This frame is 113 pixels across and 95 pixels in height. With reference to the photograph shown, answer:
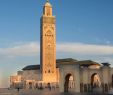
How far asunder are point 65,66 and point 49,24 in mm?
77946

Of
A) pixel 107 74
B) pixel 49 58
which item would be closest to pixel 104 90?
pixel 107 74

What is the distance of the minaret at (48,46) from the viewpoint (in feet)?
505

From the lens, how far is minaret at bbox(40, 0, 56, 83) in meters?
154

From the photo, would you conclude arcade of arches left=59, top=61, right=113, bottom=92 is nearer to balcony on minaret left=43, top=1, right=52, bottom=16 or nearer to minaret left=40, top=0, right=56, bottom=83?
minaret left=40, top=0, right=56, bottom=83

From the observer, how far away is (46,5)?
160 m

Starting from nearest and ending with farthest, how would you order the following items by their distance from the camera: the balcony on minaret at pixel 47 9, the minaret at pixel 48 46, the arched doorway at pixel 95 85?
the arched doorway at pixel 95 85
the minaret at pixel 48 46
the balcony on minaret at pixel 47 9

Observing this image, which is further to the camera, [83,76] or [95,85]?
[95,85]

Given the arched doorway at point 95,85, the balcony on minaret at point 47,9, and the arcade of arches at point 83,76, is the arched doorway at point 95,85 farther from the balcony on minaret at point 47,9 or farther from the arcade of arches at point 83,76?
the balcony on minaret at point 47,9

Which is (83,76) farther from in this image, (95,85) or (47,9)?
(47,9)

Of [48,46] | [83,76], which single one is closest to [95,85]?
[48,46]

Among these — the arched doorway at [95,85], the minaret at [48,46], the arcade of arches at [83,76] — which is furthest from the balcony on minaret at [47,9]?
the arcade of arches at [83,76]

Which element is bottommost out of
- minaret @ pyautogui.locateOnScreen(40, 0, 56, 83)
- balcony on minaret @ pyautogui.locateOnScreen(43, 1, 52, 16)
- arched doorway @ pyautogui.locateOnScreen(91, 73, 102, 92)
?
arched doorway @ pyautogui.locateOnScreen(91, 73, 102, 92)

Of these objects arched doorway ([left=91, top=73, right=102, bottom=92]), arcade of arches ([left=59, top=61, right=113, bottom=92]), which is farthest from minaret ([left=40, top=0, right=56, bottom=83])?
arcade of arches ([left=59, top=61, right=113, bottom=92])

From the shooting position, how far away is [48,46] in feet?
511
